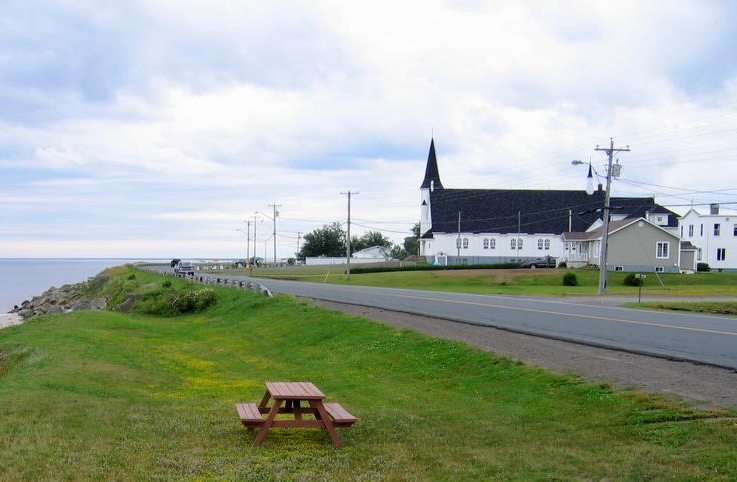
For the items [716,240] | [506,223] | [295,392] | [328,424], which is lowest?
[328,424]

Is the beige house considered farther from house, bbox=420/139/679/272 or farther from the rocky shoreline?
the rocky shoreline

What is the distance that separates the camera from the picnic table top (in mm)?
8727

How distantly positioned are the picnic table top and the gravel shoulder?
4.67 m

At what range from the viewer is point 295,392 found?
29.7ft

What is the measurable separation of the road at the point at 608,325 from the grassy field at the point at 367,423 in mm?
3118

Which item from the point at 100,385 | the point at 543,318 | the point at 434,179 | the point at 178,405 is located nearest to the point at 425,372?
the point at 178,405

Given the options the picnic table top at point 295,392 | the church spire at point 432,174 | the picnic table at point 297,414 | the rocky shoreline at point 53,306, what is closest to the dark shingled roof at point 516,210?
the church spire at point 432,174

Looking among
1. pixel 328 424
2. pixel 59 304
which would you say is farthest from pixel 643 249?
pixel 328 424

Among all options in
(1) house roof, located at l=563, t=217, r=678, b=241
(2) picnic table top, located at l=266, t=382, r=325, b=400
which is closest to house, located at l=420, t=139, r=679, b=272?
Answer: (1) house roof, located at l=563, t=217, r=678, b=241

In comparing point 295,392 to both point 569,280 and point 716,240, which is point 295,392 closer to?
point 569,280

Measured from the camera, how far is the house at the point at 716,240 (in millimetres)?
77188

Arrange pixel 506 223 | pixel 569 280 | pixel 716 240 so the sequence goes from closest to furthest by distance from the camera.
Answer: pixel 569 280, pixel 716 240, pixel 506 223

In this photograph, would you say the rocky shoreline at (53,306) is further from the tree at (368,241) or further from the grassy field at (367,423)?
the tree at (368,241)

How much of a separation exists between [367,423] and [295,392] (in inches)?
53.4
